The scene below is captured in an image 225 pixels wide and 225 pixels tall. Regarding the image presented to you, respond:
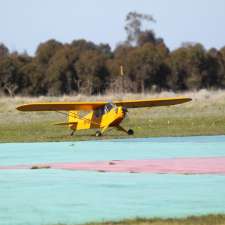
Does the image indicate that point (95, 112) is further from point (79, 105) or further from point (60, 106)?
point (60, 106)

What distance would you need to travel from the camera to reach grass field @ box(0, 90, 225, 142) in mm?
30998

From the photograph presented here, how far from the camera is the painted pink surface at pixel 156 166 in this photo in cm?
1669

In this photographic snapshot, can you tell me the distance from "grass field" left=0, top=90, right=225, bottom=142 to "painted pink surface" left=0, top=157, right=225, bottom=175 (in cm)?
976

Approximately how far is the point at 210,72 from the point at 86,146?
207 feet

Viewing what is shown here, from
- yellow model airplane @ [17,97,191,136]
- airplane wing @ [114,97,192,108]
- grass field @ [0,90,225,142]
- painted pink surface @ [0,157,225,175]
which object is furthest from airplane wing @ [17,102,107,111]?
painted pink surface @ [0,157,225,175]

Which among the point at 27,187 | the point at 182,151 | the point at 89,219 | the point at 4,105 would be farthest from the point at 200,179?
the point at 4,105

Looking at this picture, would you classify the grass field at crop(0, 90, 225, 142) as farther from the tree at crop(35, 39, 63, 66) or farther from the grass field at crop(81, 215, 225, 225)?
the tree at crop(35, 39, 63, 66)

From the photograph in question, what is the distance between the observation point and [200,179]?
1502 cm

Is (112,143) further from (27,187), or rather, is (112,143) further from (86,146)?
(27,187)

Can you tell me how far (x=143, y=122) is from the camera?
40.4 meters

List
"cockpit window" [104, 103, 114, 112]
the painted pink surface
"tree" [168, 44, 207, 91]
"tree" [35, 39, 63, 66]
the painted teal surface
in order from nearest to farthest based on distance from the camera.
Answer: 1. the painted teal surface
2. the painted pink surface
3. "cockpit window" [104, 103, 114, 112]
4. "tree" [168, 44, 207, 91]
5. "tree" [35, 39, 63, 66]

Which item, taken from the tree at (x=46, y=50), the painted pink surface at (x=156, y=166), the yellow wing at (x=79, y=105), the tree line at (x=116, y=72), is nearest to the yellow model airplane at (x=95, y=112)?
the yellow wing at (x=79, y=105)

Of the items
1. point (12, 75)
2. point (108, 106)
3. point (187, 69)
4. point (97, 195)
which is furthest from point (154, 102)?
point (187, 69)

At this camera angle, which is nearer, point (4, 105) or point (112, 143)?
point (112, 143)
